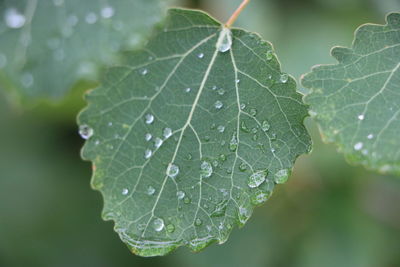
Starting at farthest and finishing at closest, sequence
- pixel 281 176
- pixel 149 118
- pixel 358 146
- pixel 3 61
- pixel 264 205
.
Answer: pixel 264 205 < pixel 3 61 < pixel 149 118 < pixel 281 176 < pixel 358 146

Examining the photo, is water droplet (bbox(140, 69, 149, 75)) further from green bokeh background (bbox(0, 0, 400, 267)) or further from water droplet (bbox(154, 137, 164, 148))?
green bokeh background (bbox(0, 0, 400, 267))

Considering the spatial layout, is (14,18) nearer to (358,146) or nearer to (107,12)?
(107,12)

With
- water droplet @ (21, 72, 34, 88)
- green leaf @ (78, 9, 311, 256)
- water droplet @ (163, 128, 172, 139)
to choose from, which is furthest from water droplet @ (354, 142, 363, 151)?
water droplet @ (21, 72, 34, 88)

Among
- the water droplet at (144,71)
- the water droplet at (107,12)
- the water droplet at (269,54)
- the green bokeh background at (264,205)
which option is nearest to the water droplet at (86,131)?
the water droplet at (144,71)

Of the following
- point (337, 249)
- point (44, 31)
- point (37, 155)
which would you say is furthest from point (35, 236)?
point (44, 31)

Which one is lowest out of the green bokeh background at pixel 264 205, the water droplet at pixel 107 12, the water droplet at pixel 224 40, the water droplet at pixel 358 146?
the green bokeh background at pixel 264 205

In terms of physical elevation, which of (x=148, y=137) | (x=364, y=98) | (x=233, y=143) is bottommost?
(x=148, y=137)

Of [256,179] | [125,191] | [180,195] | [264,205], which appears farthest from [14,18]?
[264,205]

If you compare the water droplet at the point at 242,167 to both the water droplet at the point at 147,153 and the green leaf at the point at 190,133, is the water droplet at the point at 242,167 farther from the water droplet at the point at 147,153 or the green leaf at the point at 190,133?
the water droplet at the point at 147,153
